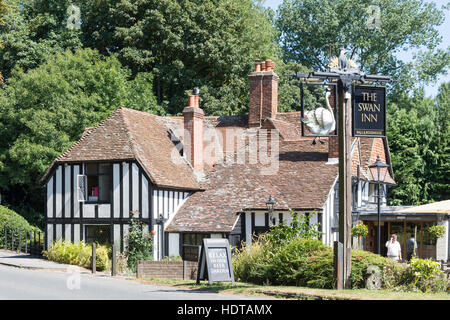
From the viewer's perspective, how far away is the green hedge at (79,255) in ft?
76.7

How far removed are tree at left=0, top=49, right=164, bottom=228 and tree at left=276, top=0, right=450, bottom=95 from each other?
18.8m

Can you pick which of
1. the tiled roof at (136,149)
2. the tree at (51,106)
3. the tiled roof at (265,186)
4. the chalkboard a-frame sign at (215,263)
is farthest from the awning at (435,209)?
the tree at (51,106)

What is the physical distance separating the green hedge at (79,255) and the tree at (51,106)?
7.59m

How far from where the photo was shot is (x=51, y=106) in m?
32.4

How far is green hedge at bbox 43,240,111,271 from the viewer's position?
23391 mm

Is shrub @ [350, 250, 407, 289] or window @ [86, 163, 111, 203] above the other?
window @ [86, 163, 111, 203]

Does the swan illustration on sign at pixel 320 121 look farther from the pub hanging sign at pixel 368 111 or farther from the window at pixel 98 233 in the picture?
the window at pixel 98 233

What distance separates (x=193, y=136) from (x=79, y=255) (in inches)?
289

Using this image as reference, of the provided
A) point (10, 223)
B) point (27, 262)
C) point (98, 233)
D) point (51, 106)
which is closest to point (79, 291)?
point (27, 262)

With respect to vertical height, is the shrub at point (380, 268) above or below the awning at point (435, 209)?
below

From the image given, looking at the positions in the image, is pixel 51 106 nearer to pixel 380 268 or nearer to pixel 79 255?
pixel 79 255

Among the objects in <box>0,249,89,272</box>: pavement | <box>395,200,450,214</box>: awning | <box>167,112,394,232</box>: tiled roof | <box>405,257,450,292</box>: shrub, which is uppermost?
<box>167,112,394,232</box>: tiled roof

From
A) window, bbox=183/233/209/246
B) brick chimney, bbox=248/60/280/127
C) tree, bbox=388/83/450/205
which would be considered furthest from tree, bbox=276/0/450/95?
window, bbox=183/233/209/246

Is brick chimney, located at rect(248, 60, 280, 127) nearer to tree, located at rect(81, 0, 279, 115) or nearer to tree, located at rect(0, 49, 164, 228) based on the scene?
tree, located at rect(81, 0, 279, 115)
